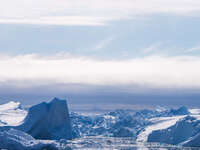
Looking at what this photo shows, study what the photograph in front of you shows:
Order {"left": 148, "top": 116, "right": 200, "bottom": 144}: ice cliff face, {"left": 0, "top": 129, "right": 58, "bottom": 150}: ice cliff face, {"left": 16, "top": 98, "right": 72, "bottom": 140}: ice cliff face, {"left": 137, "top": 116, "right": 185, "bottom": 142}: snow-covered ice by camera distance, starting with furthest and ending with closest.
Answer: {"left": 137, "top": 116, "right": 185, "bottom": 142}: snow-covered ice
{"left": 148, "top": 116, "right": 200, "bottom": 144}: ice cliff face
{"left": 16, "top": 98, "right": 72, "bottom": 140}: ice cliff face
{"left": 0, "top": 129, "right": 58, "bottom": 150}: ice cliff face

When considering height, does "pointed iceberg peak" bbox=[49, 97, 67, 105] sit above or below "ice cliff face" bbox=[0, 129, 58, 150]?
above

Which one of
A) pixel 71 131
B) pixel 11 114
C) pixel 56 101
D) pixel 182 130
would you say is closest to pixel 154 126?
pixel 182 130

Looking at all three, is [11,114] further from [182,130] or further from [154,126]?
[182,130]

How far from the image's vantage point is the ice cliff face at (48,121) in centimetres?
6869

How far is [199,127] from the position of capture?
68875 millimetres

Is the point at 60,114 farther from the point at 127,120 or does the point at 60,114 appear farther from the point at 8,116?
the point at 127,120

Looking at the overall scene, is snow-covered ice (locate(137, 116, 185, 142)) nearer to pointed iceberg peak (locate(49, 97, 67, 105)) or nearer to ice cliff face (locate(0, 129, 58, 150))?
pointed iceberg peak (locate(49, 97, 67, 105))

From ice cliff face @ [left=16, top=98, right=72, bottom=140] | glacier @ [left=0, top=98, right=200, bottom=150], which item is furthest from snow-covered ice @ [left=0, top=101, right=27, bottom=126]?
ice cliff face @ [left=16, top=98, right=72, bottom=140]

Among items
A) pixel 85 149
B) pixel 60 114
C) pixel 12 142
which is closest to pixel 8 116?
pixel 60 114

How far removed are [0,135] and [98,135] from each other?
162 feet

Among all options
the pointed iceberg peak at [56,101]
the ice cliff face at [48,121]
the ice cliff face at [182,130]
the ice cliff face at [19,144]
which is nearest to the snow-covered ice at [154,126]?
the ice cliff face at [182,130]

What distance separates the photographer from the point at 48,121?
70.0 meters

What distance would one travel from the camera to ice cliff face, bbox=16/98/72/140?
225 feet

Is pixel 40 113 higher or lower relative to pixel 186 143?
higher
